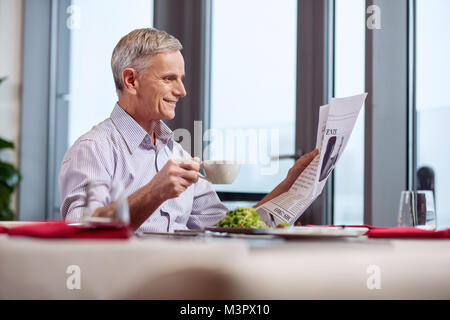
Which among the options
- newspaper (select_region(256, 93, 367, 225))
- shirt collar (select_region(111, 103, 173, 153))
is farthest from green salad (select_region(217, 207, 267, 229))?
shirt collar (select_region(111, 103, 173, 153))

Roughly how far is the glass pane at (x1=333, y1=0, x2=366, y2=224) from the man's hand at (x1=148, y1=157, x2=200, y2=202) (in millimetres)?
1639

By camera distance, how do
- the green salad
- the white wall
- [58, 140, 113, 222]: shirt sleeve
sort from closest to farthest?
1. the green salad
2. [58, 140, 113, 222]: shirt sleeve
3. the white wall

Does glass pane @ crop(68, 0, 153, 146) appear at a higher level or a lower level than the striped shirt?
higher

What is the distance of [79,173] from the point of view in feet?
5.41

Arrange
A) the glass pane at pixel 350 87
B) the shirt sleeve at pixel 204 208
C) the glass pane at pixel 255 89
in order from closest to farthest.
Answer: the shirt sleeve at pixel 204 208
the glass pane at pixel 350 87
the glass pane at pixel 255 89

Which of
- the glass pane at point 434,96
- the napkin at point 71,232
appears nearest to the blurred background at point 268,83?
the glass pane at point 434,96

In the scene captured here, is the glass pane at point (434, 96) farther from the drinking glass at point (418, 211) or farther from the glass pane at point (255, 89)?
the drinking glass at point (418, 211)

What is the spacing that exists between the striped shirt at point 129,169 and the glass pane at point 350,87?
1.09m

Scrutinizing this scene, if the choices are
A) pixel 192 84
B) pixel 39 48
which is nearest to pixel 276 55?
pixel 192 84

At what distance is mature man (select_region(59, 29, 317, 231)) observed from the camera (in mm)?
1713

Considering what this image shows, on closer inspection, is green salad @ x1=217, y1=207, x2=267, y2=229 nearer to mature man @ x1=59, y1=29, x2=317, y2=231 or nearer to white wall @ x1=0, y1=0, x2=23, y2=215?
mature man @ x1=59, y1=29, x2=317, y2=231

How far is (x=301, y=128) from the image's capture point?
3227mm

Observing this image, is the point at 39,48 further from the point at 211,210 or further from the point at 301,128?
the point at 211,210

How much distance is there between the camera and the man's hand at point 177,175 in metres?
1.38
